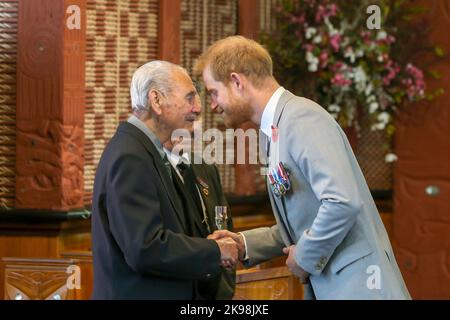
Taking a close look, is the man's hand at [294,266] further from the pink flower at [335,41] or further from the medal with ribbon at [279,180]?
the pink flower at [335,41]

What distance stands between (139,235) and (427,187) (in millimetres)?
3763

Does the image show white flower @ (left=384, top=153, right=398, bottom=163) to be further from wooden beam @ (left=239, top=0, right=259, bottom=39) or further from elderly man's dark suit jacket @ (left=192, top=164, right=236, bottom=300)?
elderly man's dark suit jacket @ (left=192, top=164, right=236, bottom=300)

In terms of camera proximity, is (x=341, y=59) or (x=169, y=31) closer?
(x=169, y=31)

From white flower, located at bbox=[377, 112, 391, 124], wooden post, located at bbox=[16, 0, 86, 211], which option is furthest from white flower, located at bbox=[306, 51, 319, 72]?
wooden post, located at bbox=[16, 0, 86, 211]

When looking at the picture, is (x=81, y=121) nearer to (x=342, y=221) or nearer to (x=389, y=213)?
(x=342, y=221)

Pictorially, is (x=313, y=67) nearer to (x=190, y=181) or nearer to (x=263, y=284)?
(x=263, y=284)

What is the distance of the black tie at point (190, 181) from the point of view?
3172mm

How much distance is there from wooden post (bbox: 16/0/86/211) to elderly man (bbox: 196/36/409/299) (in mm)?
1424

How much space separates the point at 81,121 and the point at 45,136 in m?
0.19

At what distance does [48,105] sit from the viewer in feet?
14.0

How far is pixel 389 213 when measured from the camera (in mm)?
6383

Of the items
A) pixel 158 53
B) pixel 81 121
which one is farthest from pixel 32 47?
pixel 158 53

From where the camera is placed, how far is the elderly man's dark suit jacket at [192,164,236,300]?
123 inches

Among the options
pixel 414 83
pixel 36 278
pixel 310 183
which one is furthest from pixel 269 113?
pixel 414 83
